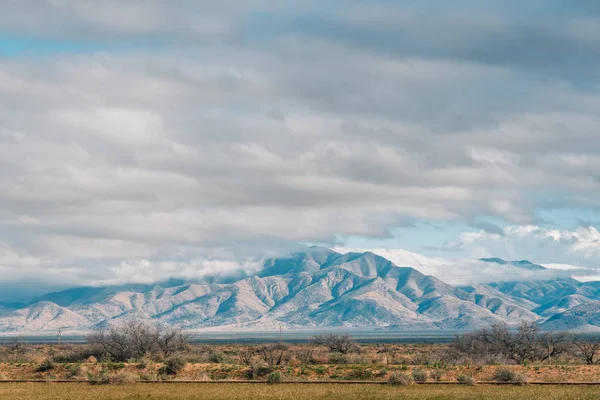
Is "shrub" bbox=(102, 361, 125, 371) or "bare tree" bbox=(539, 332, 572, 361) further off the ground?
"shrub" bbox=(102, 361, 125, 371)

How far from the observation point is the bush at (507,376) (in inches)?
2653

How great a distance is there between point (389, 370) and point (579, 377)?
60.8 feet

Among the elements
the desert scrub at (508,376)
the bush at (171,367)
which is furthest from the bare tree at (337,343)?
the desert scrub at (508,376)

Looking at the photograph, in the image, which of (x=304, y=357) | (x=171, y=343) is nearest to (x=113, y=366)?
(x=171, y=343)

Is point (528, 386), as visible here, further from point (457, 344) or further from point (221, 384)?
point (457, 344)

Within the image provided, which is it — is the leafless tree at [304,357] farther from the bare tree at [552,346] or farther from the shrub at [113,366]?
the bare tree at [552,346]

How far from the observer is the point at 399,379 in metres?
68.5

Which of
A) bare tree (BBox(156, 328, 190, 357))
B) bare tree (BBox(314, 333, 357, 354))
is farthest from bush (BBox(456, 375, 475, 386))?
bare tree (BBox(314, 333, 357, 354))

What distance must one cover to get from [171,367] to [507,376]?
35171mm

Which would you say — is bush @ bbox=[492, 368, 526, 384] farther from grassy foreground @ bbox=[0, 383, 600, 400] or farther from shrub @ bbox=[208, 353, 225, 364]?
shrub @ bbox=[208, 353, 225, 364]

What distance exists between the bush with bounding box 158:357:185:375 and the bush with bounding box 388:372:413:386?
24330mm

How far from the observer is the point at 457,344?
111250 millimetres

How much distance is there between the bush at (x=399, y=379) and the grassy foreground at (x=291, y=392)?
7.56ft

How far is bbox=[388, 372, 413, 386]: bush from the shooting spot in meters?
68.2
